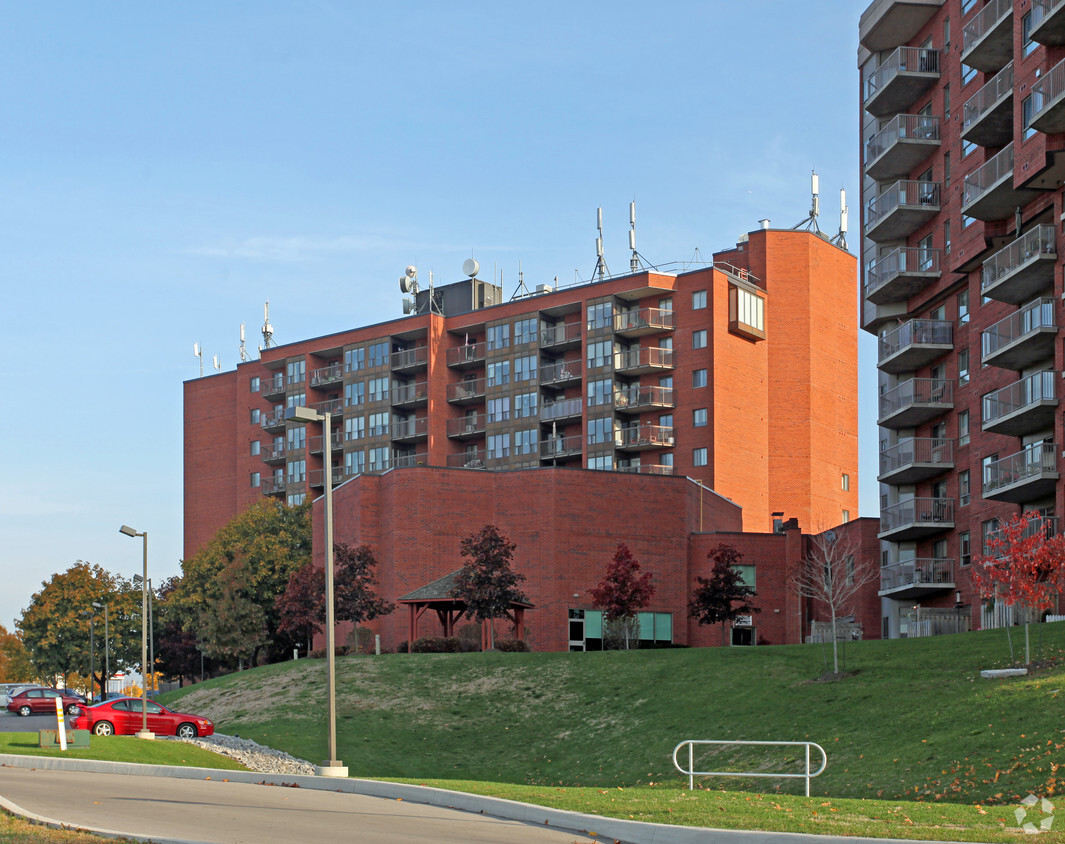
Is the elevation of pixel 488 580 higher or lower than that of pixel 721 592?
higher

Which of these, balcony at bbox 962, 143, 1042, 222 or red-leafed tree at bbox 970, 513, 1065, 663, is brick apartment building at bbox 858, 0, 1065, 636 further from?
red-leafed tree at bbox 970, 513, 1065, 663

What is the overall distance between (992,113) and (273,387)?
77.7m

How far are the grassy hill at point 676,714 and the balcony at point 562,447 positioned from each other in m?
38.8

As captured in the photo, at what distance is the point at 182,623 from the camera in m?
95.7

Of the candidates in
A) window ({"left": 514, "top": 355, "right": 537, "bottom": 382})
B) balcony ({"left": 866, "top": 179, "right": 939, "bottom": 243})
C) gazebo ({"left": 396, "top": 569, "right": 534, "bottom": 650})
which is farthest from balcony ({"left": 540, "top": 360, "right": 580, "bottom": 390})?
balcony ({"left": 866, "top": 179, "right": 939, "bottom": 243})

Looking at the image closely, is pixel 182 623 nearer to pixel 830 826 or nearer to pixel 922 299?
pixel 922 299

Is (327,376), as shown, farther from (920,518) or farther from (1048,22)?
(1048,22)

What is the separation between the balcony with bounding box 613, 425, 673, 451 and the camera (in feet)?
314

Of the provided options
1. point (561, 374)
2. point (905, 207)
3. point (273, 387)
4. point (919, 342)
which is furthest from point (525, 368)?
point (919, 342)

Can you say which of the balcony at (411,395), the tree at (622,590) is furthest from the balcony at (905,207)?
the balcony at (411,395)

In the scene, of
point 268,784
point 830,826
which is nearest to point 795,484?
point 268,784

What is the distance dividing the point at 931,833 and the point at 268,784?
45.4 ft

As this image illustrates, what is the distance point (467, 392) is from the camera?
352 ft

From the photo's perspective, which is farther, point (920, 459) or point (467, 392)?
point (467, 392)
